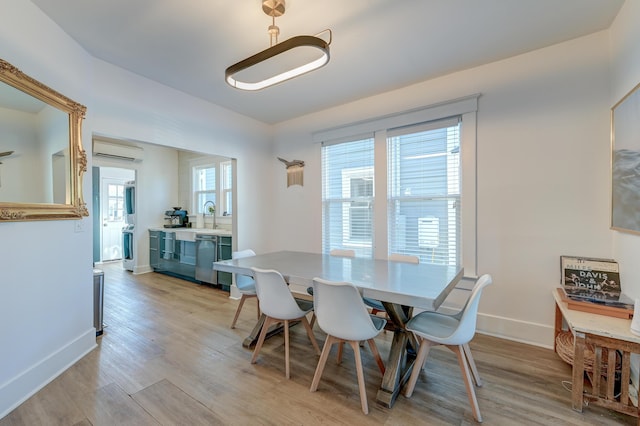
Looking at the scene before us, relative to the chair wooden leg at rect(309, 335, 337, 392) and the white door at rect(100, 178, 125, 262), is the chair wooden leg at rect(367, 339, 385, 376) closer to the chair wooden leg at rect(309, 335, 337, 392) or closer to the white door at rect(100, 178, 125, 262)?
the chair wooden leg at rect(309, 335, 337, 392)

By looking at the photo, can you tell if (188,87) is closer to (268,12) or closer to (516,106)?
(268,12)

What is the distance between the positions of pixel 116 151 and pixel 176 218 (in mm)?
1637

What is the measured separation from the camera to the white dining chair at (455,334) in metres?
1.65

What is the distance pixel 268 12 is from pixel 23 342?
2836 millimetres

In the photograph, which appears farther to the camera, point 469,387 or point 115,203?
point 115,203

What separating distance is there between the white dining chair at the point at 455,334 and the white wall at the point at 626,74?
1.10 meters

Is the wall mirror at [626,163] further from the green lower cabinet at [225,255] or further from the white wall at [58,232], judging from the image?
the green lower cabinet at [225,255]

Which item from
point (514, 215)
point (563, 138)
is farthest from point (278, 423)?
point (563, 138)

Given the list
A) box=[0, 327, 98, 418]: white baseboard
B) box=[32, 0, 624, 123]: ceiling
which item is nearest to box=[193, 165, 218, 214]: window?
box=[32, 0, 624, 123]: ceiling

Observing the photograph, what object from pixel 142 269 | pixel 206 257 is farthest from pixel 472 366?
pixel 142 269

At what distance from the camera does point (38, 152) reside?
79.0 inches

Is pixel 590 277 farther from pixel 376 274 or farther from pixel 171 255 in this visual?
pixel 171 255

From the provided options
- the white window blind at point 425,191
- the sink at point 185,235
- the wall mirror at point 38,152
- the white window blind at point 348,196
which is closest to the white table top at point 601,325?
the white window blind at point 425,191

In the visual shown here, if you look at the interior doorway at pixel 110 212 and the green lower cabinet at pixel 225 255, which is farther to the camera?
the interior doorway at pixel 110 212
